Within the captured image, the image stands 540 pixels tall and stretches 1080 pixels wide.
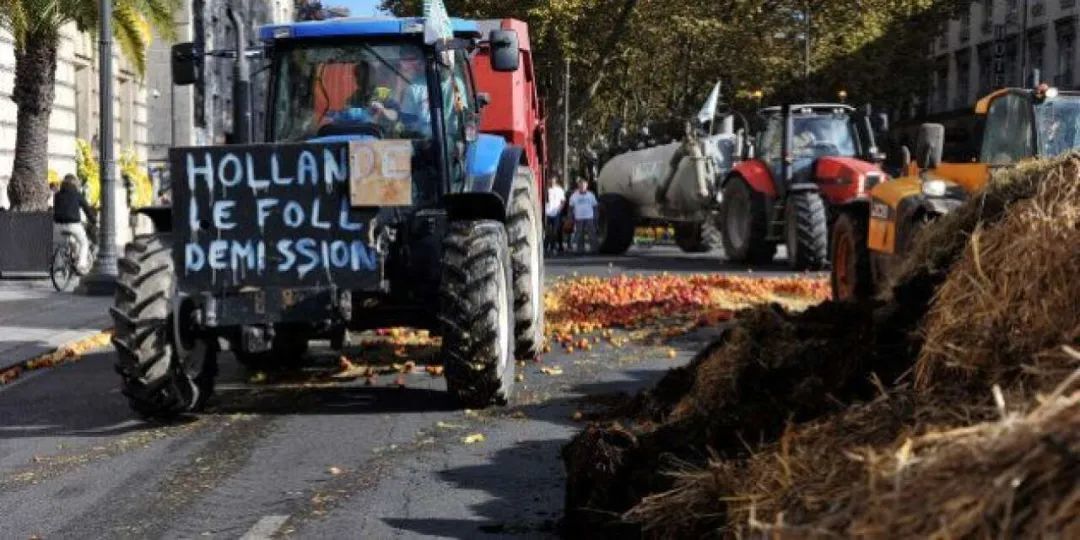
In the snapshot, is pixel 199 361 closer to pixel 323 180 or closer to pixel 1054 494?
pixel 323 180

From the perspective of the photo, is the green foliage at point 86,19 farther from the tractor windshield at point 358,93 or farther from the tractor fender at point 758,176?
the tractor windshield at point 358,93

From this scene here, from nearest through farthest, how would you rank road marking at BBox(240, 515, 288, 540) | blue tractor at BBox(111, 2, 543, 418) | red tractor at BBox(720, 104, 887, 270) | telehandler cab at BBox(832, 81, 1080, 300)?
1. road marking at BBox(240, 515, 288, 540)
2. blue tractor at BBox(111, 2, 543, 418)
3. telehandler cab at BBox(832, 81, 1080, 300)
4. red tractor at BBox(720, 104, 887, 270)

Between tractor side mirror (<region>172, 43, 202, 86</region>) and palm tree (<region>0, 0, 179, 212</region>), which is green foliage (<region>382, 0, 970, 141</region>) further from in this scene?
tractor side mirror (<region>172, 43, 202, 86</region>)

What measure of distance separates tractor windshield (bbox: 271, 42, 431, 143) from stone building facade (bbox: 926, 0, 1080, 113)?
147 ft

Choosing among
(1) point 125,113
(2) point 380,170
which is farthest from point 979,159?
(1) point 125,113

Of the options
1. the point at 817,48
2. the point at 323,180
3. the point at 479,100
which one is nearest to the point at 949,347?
the point at 323,180

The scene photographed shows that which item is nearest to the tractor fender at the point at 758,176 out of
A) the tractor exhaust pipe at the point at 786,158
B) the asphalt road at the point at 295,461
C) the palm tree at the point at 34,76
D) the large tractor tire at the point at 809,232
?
the tractor exhaust pipe at the point at 786,158

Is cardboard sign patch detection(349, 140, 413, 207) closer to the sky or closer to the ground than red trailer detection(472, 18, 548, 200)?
closer to the ground

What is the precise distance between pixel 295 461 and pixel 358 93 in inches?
126

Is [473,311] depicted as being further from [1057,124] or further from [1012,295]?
[1057,124]

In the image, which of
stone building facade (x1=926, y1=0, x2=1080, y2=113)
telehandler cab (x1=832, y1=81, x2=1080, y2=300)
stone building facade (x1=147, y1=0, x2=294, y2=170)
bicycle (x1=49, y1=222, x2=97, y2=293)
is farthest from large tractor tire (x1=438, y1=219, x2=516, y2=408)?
stone building facade (x1=926, y1=0, x2=1080, y2=113)

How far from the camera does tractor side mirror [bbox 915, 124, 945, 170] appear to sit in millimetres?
10852

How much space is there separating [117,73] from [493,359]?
29.3 m

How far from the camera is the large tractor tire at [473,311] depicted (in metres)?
8.65
